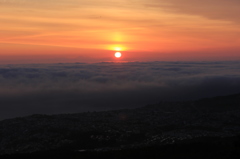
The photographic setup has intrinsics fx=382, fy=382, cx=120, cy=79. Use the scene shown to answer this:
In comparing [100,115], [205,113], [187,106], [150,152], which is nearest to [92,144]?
[150,152]

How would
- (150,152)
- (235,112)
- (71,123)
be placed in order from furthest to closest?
(235,112) → (71,123) → (150,152)

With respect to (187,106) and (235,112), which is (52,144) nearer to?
(235,112)

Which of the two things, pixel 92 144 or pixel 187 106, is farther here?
pixel 187 106

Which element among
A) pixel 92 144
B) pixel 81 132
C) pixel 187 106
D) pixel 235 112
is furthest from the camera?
pixel 187 106

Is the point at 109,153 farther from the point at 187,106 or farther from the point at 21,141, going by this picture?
the point at 187,106

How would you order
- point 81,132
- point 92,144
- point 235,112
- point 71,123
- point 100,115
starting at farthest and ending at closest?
1. point 100,115
2. point 235,112
3. point 71,123
4. point 81,132
5. point 92,144

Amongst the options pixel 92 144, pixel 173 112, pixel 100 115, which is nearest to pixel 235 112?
pixel 173 112
